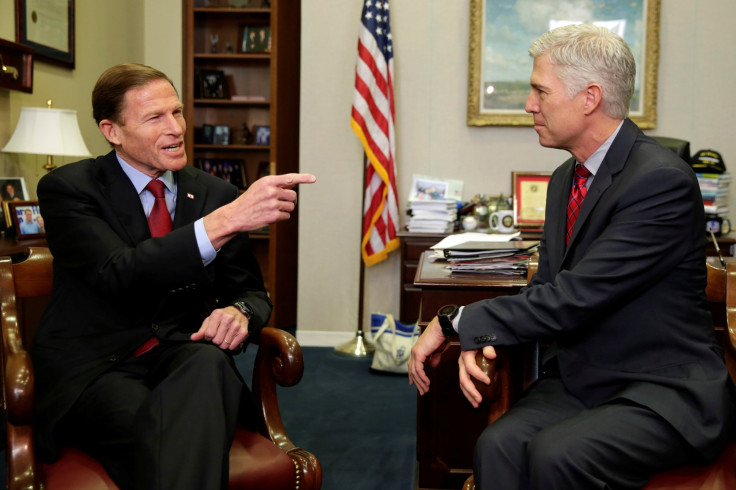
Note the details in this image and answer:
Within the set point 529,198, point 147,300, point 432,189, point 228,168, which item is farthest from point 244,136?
point 147,300

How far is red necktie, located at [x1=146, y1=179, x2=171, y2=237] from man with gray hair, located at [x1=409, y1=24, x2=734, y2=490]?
728 mm

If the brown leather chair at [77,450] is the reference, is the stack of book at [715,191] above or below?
above

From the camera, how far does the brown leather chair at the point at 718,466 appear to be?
4.97 ft

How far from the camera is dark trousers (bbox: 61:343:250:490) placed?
1.48m

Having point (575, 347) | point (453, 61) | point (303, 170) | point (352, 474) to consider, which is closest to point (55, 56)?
point (303, 170)

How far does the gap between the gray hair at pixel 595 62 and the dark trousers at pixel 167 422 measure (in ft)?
3.49


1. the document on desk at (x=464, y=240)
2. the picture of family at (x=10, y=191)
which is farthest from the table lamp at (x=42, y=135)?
the document on desk at (x=464, y=240)

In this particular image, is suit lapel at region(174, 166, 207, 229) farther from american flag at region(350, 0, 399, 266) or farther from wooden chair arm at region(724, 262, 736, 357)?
american flag at region(350, 0, 399, 266)

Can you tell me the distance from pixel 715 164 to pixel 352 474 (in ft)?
9.61

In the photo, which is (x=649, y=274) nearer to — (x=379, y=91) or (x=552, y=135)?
(x=552, y=135)

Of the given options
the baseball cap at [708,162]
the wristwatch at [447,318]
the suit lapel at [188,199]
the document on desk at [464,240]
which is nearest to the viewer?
the wristwatch at [447,318]

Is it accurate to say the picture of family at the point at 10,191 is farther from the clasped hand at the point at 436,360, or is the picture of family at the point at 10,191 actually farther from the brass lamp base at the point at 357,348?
the clasped hand at the point at 436,360

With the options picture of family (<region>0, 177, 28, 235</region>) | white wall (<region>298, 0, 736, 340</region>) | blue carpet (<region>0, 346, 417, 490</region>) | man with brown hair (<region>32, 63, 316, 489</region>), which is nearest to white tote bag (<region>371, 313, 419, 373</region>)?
blue carpet (<region>0, 346, 417, 490</region>)

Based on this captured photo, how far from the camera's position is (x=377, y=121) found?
15.4 feet
